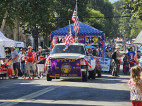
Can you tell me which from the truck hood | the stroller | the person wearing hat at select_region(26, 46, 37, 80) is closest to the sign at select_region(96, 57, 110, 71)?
the stroller

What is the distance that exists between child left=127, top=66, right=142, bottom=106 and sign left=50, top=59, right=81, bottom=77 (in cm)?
1213

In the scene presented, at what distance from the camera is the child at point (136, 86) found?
9.20 meters

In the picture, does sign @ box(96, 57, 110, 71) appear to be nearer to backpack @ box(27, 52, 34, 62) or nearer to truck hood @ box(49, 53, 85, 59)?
backpack @ box(27, 52, 34, 62)

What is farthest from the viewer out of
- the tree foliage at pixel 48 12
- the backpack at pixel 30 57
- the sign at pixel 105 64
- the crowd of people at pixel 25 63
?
the tree foliage at pixel 48 12

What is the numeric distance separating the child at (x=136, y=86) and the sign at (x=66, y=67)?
12129 millimetres

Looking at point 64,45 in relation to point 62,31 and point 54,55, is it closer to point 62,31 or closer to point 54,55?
point 54,55

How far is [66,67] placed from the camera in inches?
846

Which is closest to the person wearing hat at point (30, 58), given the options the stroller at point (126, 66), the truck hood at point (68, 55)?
the truck hood at point (68, 55)

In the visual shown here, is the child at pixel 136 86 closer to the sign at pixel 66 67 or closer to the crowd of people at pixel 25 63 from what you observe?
the sign at pixel 66 67

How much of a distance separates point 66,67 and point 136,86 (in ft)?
40.3

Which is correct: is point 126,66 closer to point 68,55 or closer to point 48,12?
point 68,55

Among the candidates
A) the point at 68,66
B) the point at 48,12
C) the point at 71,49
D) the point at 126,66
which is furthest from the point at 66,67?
the point at 48,12

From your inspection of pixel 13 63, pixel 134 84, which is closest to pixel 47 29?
pixel 13 63

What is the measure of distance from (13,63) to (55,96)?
36.9ft
